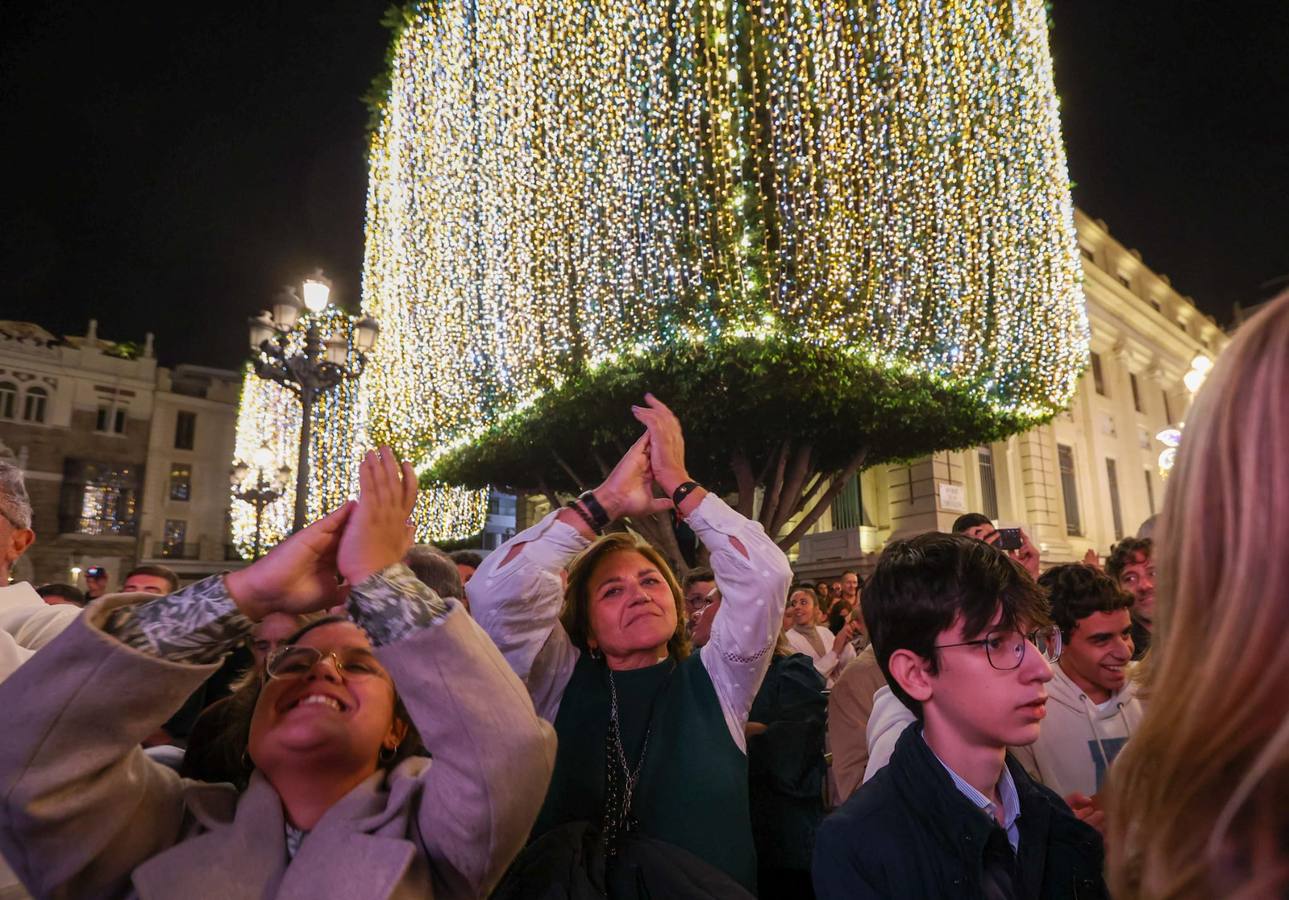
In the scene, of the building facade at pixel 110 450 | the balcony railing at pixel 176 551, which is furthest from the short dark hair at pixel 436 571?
the balcony railing at pixel 176 551

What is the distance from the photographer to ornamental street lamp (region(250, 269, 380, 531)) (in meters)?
10.1

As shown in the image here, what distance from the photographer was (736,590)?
250 centimetres

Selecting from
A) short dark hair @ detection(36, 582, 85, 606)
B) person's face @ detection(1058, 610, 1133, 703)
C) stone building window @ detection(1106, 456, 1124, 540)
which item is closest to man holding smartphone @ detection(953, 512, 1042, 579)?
person's face @ detection(1058, 610, 1133, 703)

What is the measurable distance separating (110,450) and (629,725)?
50.9 meters

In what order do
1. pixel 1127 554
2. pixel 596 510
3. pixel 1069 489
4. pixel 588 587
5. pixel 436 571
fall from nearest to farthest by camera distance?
pixel 596 510
pixel 588 587
pixel 436 571
pixel 1127 554
pixel 1069 489

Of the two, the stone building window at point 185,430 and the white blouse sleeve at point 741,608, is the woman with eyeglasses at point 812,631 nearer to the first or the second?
the white blouse sleeve at point 741,608

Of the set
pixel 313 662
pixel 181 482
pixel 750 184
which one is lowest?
pixel 313 662

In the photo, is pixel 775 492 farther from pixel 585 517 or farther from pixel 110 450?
pixel 110 450

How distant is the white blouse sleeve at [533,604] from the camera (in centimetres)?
241

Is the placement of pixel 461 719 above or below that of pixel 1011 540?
below

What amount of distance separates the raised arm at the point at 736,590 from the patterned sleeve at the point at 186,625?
Result: 131 centimetres

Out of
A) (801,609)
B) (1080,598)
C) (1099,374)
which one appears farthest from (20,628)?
(1099,374)

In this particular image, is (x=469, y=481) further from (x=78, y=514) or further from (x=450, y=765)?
(x=78, y=514)

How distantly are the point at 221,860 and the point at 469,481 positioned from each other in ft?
56.9
